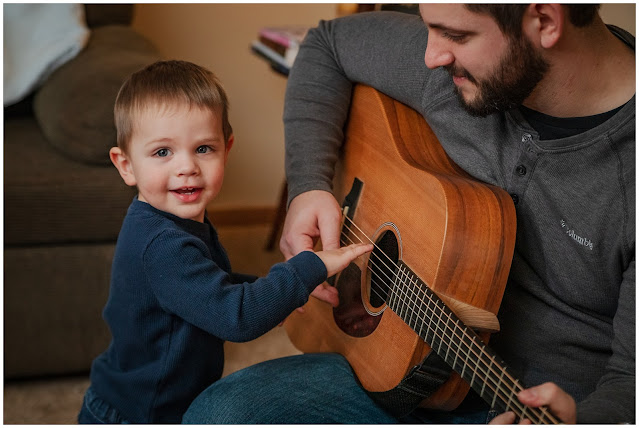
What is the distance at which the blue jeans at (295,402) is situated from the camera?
100 cm

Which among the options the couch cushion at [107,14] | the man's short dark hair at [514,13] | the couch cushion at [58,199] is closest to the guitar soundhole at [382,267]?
the man's short dark hair at [514,13]

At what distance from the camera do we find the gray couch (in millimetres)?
1574

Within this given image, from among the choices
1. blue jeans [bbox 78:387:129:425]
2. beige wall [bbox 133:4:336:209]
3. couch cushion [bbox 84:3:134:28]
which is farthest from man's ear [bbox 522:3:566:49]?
beige wall [bbox 133:4:336:209]

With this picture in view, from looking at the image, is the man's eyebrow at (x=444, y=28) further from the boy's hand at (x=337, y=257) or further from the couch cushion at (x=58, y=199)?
the couch cushion at (x=58, y=199)

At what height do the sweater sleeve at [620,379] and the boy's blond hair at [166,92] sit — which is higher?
the boy's blond hair at [166,92]

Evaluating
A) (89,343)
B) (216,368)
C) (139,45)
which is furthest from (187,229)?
(139,45)

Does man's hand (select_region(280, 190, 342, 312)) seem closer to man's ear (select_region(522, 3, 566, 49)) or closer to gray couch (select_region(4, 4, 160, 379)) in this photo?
man's ear (select_region(522, 3, 566, 49))

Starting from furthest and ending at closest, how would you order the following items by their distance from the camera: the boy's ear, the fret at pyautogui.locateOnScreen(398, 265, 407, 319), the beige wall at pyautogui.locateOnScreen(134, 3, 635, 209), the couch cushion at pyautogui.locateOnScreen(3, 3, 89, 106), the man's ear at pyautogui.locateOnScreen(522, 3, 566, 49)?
1. the beige wall at pyautogui.locateOnScreen(134, 3, 635, 209)
2. the couch cushion at pyautogui.locateOnScreen(3, 3, 89, 106)
3. the boy's ear
4. the fret at pyautogui.locateOnScreen(398, 265, 407, 319)
5. the man's ear at pyautogui.locateOnScreen(522, 3, 566, 49)

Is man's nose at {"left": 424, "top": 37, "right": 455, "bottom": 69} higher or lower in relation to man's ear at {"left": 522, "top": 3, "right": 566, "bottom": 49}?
lower

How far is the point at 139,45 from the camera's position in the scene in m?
1.92

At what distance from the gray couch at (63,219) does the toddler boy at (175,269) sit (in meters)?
0.55

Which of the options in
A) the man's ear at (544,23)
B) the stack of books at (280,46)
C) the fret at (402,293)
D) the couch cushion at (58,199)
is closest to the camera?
the man's ear at (544,23)

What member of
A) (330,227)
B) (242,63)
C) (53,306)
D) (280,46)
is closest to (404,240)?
(330,227)

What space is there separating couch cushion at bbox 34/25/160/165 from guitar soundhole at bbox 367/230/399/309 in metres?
0.76
